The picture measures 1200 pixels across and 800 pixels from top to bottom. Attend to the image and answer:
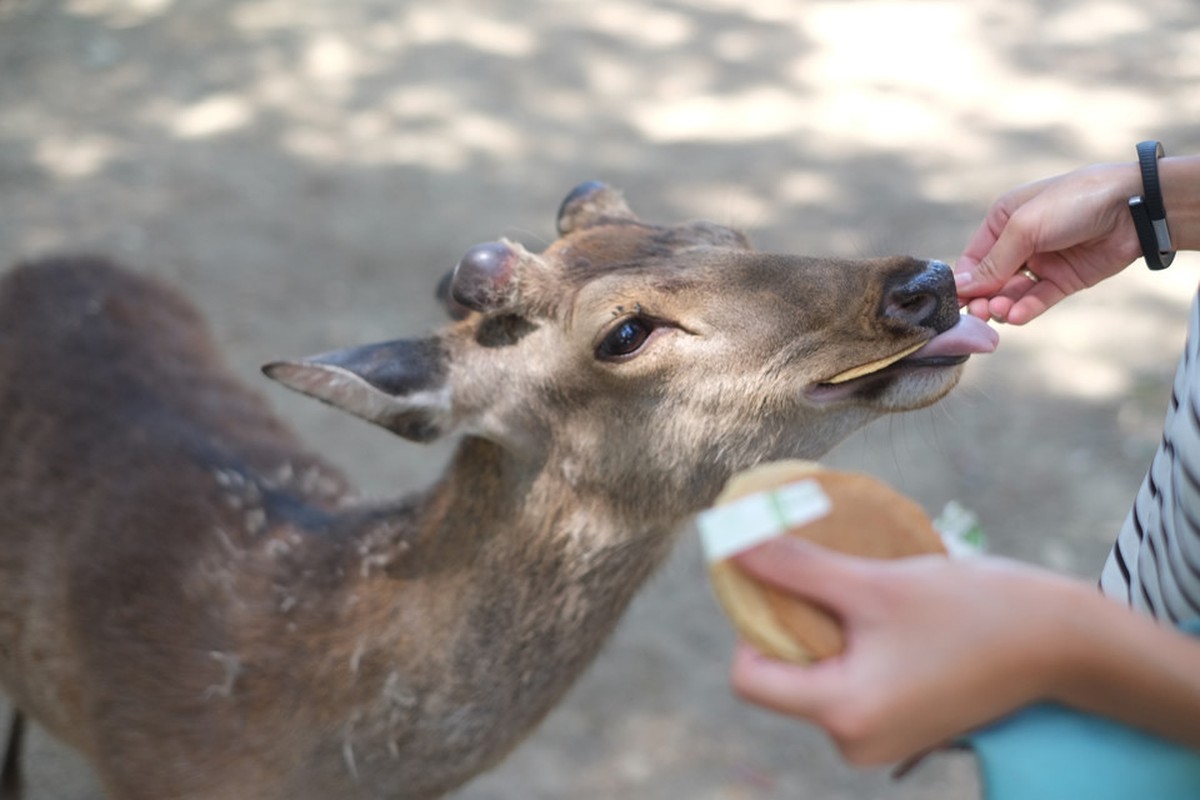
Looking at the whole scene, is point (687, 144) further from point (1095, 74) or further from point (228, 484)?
point (228, 484)

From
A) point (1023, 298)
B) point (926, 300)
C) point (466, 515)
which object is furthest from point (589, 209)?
point (1023, 298)

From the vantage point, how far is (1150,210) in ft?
8.04

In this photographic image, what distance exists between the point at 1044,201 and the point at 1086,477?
343 centimetres

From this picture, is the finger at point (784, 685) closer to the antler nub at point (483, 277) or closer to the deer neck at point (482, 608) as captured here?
the deer neck at point (482, 608)

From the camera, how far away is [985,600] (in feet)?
4.83

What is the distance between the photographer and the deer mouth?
9.10ft

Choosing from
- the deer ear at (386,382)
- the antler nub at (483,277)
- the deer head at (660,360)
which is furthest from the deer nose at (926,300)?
the deer ear at (386,382)

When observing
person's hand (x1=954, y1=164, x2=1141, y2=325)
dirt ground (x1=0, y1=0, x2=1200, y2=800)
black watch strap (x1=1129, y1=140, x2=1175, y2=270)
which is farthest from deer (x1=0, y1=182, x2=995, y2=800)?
dirt ground (x1=0, y1=0, x2=1200, y2=800)

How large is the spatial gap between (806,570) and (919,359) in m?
1.42

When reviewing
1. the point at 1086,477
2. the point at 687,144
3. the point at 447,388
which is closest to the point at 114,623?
the point at 447,388

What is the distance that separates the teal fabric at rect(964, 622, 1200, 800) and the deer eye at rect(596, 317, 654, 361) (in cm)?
156

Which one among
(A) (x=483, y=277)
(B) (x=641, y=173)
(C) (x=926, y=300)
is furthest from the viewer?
(B) (x=641, y=173)

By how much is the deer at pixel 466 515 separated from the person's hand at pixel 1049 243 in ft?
0.37

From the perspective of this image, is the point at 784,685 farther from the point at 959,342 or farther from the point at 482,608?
the point at 482,608
